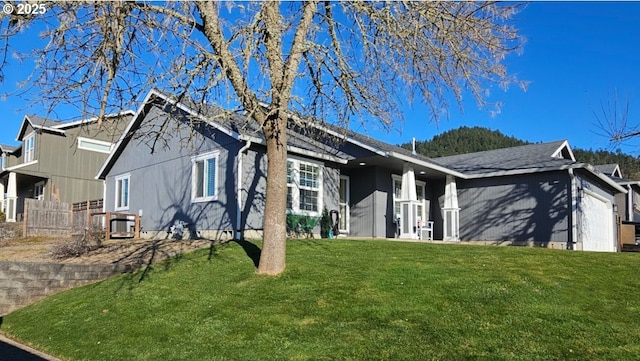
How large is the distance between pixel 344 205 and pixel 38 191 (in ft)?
77.7

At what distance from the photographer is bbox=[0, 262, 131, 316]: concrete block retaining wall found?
36.3 feet

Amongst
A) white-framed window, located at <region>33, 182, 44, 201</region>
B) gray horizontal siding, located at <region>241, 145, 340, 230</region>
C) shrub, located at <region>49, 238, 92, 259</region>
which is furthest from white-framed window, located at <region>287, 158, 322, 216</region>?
white-framed window, located at <region>33, 182, 44, 201</region>

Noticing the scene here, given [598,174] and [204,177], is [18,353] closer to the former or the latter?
[204,177]

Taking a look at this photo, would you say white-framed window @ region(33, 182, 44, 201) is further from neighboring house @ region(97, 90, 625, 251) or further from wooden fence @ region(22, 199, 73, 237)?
neighboring house @ region(97, 90, 625, 251)

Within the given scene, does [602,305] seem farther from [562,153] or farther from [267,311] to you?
[562,153]

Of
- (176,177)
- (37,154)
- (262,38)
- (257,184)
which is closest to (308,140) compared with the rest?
(257,184)

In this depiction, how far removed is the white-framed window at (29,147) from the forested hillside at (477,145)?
28092 millimetres

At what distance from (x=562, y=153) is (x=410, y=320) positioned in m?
19.1

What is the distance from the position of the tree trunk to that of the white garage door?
1296 cm

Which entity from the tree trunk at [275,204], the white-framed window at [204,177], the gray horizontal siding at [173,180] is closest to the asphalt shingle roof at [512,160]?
the gray horizontal siding at [173,180]

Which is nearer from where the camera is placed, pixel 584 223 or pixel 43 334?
pixel 43 334

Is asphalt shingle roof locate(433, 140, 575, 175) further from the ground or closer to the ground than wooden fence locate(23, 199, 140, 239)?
further from the ground

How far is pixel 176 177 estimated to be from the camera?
57.7 ft

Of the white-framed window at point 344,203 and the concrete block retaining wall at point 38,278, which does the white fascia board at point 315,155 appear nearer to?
the white-framed window at point 344,203
